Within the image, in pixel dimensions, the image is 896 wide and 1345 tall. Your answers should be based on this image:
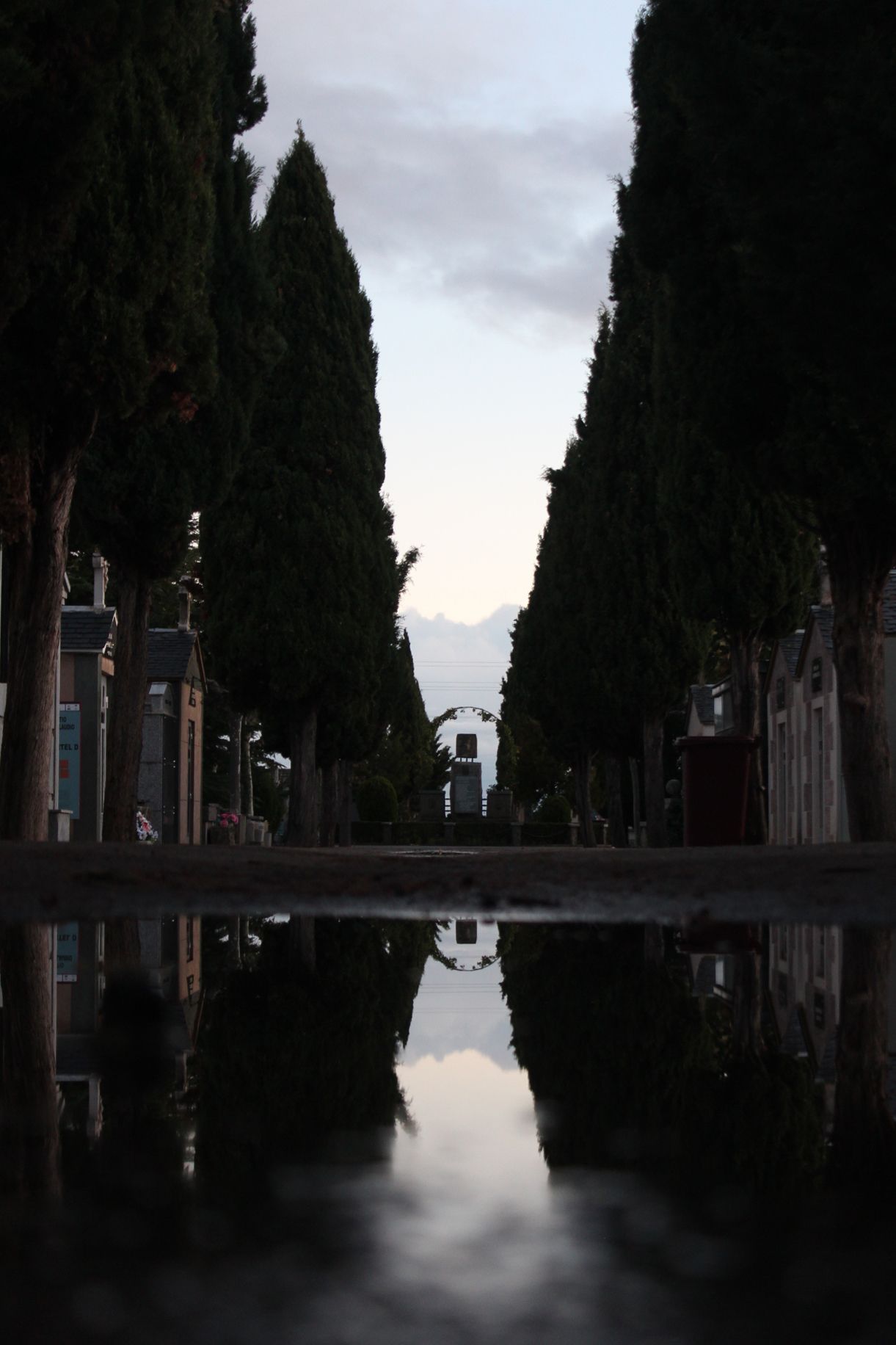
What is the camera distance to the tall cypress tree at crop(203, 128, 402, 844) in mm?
28969

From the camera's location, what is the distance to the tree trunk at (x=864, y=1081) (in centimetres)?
227

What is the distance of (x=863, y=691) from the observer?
16.2m

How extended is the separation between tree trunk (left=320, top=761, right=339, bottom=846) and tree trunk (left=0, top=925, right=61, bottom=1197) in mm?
36401

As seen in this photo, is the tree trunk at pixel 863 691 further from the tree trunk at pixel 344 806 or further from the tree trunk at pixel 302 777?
the tree trunk at pixel 344 806

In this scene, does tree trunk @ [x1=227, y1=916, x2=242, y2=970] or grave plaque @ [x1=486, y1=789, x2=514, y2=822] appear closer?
tree trunk @ [x1=227, y1=916, x2=242, y2=970]

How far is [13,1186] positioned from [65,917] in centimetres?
473

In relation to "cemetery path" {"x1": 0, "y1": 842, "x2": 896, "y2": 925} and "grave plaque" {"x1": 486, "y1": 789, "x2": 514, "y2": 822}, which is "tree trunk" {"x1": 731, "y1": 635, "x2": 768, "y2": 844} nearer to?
"cemetery path" {"x1": 0, "y1": 842, "x2": 896, "y2": 925}

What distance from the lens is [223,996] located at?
4.46 metres

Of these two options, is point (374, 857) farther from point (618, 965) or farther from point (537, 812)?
point (537, 812)

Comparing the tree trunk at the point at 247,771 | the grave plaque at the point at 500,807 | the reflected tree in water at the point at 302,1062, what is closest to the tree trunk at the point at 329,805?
the tree trunk at the point at 247,771

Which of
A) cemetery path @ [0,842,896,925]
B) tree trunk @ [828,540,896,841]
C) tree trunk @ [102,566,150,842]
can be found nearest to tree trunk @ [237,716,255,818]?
tree trunk @ [102,566,150,842]

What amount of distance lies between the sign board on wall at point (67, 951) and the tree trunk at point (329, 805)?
34.9 m

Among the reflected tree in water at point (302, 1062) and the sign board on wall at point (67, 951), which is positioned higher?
the sign board on wall at point (67, 951)

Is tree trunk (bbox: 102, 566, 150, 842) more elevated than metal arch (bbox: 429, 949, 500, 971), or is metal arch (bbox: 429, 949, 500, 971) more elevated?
tree trunk (bbox: 102, 566, 150, 842)
